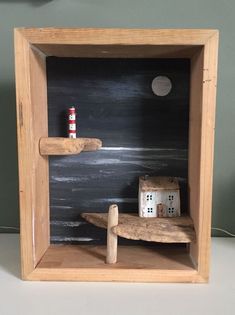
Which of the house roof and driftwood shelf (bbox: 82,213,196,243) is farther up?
the house roof

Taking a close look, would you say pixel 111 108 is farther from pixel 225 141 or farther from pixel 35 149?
pixel 225 141

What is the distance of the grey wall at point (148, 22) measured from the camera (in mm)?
1073

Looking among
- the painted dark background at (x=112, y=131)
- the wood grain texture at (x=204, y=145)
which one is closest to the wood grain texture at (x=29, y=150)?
the painted dark background at (x=112, y=131)

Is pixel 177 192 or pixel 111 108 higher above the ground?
pixel 111 108

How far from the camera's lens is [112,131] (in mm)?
991

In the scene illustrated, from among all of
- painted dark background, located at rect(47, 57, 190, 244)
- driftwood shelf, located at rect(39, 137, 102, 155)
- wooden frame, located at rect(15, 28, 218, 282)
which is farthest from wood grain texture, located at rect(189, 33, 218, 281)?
driftwood shelf, located at rect(39, 137, 102, 155)

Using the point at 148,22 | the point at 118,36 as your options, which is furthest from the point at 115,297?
the point at 148,22

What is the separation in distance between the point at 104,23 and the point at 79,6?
9 centimetres

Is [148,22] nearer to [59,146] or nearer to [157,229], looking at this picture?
[59,146]

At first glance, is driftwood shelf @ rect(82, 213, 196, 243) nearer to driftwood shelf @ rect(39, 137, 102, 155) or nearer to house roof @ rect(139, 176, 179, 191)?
house roof @ rect(139, 176, 179, 191)

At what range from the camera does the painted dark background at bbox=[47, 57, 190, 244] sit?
0.97 meters

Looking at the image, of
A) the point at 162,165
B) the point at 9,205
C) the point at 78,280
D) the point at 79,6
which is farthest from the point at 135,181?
the point at 79,6

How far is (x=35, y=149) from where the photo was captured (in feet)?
2.75

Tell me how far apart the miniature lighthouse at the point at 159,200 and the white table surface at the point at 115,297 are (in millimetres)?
178
